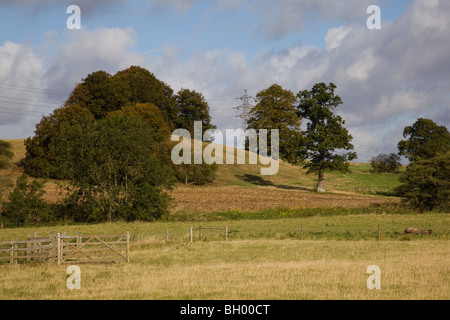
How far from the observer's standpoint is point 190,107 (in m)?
108

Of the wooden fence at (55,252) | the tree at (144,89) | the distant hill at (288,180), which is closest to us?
the wooden fence at (55,252)

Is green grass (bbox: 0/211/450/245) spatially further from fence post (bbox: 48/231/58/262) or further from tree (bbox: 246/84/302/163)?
tree (bbox: 246/84/302/163)

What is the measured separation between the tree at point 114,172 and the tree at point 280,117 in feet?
116

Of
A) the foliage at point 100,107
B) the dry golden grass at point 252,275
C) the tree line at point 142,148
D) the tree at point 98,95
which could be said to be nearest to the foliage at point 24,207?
the tree line at point 142,148

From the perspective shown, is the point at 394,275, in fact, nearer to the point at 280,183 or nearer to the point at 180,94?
the point at 280,183

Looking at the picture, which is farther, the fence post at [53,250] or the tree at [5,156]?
the tree at [5,156]

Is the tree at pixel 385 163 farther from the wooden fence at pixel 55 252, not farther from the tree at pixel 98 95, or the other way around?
the wooden fence at pixel 55 252

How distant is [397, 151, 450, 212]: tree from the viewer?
2339 inches

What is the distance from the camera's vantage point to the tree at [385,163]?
12719cm

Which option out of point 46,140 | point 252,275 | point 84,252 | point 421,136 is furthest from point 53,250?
point 421,136

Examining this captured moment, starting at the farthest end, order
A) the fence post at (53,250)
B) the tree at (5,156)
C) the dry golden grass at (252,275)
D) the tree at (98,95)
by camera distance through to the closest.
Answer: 1. the tree at (98,95)
2. the tree at (5,156)
3. the fence post at (53,250)
4. the dry golden grass at (252,275)

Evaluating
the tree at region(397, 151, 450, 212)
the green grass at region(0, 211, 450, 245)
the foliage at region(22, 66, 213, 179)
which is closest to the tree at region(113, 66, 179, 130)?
the foliage at region(22, 66, 213, 179)

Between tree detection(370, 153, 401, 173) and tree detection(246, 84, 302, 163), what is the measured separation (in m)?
46.5
